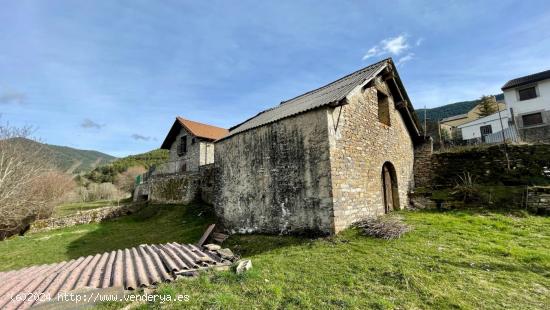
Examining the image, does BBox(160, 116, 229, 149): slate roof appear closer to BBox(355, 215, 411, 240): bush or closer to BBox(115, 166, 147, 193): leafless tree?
BBox(355, 215, 411, 240): bush

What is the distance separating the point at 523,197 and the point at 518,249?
4.85 meters

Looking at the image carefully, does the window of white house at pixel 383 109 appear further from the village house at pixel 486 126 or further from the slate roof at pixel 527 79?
the slate roof at pixel 527 79

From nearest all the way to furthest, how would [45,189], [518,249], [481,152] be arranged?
[518,249], [481,152], [45,189]

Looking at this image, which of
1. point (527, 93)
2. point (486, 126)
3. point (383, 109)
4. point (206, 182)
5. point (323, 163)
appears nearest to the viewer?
point (323, 163)

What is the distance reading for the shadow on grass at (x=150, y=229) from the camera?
12.7 meters

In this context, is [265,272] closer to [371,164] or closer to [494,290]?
[494,290]

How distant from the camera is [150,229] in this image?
1539 cm

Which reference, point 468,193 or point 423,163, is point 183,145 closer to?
point 423,163

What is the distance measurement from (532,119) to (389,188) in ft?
71.1

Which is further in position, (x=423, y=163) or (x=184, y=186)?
(x=184, y=186)

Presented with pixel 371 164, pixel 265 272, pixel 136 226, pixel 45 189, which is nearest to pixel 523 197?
pixel 371 164

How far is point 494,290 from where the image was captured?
4621 mm

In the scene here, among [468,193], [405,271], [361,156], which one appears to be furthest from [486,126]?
[405,271]

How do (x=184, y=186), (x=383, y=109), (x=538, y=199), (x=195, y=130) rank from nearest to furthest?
(x=538, y=199) → (x=383, y=109) → (x=184, y=186) → (x=195, y=130)
